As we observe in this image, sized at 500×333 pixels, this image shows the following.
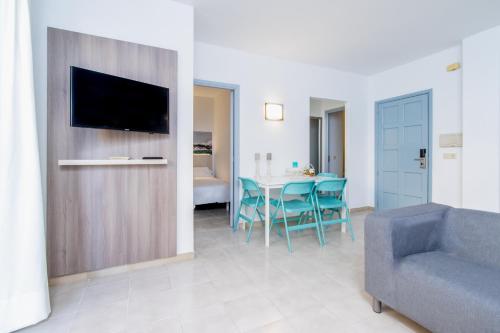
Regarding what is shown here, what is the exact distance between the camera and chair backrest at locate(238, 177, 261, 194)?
3246 millimetres

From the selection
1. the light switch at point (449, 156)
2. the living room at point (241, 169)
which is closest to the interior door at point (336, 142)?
the living room at point (241, 169)

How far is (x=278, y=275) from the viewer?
231 centimetres

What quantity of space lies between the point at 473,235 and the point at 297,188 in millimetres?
1654

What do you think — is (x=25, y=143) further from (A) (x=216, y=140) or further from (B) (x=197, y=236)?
(A) (x=216, y=140)

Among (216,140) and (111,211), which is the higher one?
(216,140)

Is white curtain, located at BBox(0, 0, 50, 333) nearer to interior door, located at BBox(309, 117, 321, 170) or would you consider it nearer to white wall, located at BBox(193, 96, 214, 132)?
white wall, located at BBox(193, 96, 214, 132)

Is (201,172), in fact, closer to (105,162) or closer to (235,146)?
(235,146)

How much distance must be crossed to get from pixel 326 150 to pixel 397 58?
2.34 m

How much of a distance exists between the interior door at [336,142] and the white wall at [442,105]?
1637 millimetres

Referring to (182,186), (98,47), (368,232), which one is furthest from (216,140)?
(368,232)

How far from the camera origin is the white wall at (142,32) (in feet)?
6.72

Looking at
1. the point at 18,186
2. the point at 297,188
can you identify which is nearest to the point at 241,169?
the point at 297,188

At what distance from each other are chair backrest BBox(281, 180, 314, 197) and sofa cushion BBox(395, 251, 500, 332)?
150 cm

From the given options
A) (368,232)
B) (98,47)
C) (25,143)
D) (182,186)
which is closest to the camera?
(25,143)
